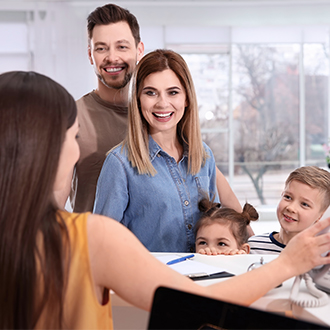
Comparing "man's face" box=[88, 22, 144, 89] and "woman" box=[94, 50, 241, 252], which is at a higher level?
"man's face" box=[88, 22, 144, 89]

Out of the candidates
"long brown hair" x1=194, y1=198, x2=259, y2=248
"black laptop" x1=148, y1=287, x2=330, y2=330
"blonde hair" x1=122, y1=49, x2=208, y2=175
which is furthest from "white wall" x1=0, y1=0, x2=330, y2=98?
"black laptop" x1=148, y1=287, x2=330, y2=330

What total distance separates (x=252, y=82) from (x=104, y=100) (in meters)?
4.49

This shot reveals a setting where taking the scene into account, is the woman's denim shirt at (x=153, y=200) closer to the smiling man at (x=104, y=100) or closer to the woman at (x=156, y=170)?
the woman at (x=156, y=170)

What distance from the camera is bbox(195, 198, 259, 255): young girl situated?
1855mm

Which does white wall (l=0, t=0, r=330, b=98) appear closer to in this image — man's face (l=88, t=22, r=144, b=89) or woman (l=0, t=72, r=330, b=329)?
man's face (l=88, t=22, r=144, b=89)

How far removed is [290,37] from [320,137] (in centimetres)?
164

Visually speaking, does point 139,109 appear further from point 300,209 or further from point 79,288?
point 79,288

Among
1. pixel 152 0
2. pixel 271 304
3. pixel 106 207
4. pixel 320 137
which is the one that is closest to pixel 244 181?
pixel 320 137

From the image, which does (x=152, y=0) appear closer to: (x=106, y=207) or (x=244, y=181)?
(x=244, y=181)

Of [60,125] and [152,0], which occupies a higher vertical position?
[152,0]

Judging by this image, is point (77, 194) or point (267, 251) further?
point (77, 194)

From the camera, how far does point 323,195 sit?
6.21 ft

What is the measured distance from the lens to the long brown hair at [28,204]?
77 cm

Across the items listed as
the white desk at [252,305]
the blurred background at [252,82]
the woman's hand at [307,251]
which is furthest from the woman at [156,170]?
the blurred background at [252,82]
